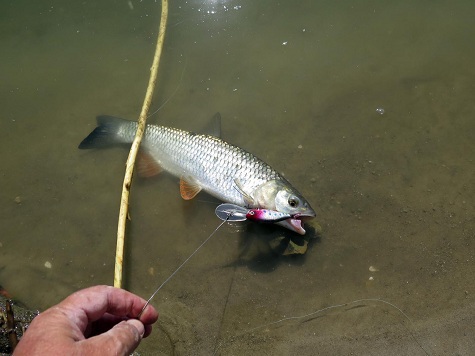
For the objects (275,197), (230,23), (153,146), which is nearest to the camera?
(275,197)

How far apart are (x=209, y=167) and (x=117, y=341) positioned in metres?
2.15

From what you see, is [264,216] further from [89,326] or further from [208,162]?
[89,326]

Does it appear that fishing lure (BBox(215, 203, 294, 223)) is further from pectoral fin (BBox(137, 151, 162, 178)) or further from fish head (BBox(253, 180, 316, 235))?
pectoral fin (BBox(137, 151, 162, 178))

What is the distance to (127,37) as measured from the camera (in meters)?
5.35

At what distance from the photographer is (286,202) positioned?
3596 millimetres

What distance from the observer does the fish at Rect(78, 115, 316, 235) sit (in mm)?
3633

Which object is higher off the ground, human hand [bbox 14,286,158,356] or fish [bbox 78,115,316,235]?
human hand [bbox 14,286,158,356]

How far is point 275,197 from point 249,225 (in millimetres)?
379

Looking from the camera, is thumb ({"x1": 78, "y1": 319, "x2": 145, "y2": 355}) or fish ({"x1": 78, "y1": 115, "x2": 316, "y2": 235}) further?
fish ({"x1": 78, "y1": 115, "x2": 316, "y2": 235})

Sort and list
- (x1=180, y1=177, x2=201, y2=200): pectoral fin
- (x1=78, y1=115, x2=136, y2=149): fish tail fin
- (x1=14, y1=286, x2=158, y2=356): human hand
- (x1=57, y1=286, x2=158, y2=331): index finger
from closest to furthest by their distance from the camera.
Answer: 1. (x1=14, y1=286, x2=158, y2=356): human hand
2. (x1=57, y1=286, x2=158, y2=331): index finger
3. (x1=180, y1=177, x2=201, y2=200): pectoral fin
4. (x1=78, y1=115, x2=136, y2=149): fish tail fin

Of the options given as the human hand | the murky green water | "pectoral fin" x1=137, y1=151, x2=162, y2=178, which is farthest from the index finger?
"pectoral fin" x1=137, y1=151, x2=162, y2=178

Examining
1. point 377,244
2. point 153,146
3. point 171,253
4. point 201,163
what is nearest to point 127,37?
point 153,146

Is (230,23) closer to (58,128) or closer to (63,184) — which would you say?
(58,128)

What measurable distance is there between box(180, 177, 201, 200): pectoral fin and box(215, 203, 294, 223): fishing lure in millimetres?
468
